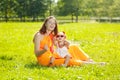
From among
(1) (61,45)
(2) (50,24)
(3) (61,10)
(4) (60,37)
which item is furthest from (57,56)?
(3) (61,10)

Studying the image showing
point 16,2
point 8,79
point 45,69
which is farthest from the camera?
point 16,2

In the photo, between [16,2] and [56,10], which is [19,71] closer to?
[16,2]

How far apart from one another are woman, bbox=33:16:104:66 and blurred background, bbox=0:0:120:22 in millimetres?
65829

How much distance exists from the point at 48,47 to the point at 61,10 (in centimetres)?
8299

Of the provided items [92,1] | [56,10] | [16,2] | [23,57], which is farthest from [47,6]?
[23,57]

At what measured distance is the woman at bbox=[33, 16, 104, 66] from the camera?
431 inches

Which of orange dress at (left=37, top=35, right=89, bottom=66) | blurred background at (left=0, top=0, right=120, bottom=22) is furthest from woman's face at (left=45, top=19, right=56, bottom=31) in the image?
blurred background at (left=0, top=0, right=120, bottom=22)

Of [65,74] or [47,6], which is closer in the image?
[65,74]

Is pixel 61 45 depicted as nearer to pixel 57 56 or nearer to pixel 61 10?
pixel 57 56

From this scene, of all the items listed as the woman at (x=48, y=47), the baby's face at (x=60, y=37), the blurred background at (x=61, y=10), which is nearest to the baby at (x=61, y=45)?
the baby's face at (x=60, y=37)

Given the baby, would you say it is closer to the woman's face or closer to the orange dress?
the orange dress

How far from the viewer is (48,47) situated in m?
11.2

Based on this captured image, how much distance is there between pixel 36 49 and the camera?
1093cm

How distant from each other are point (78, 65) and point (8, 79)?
9.65ft
